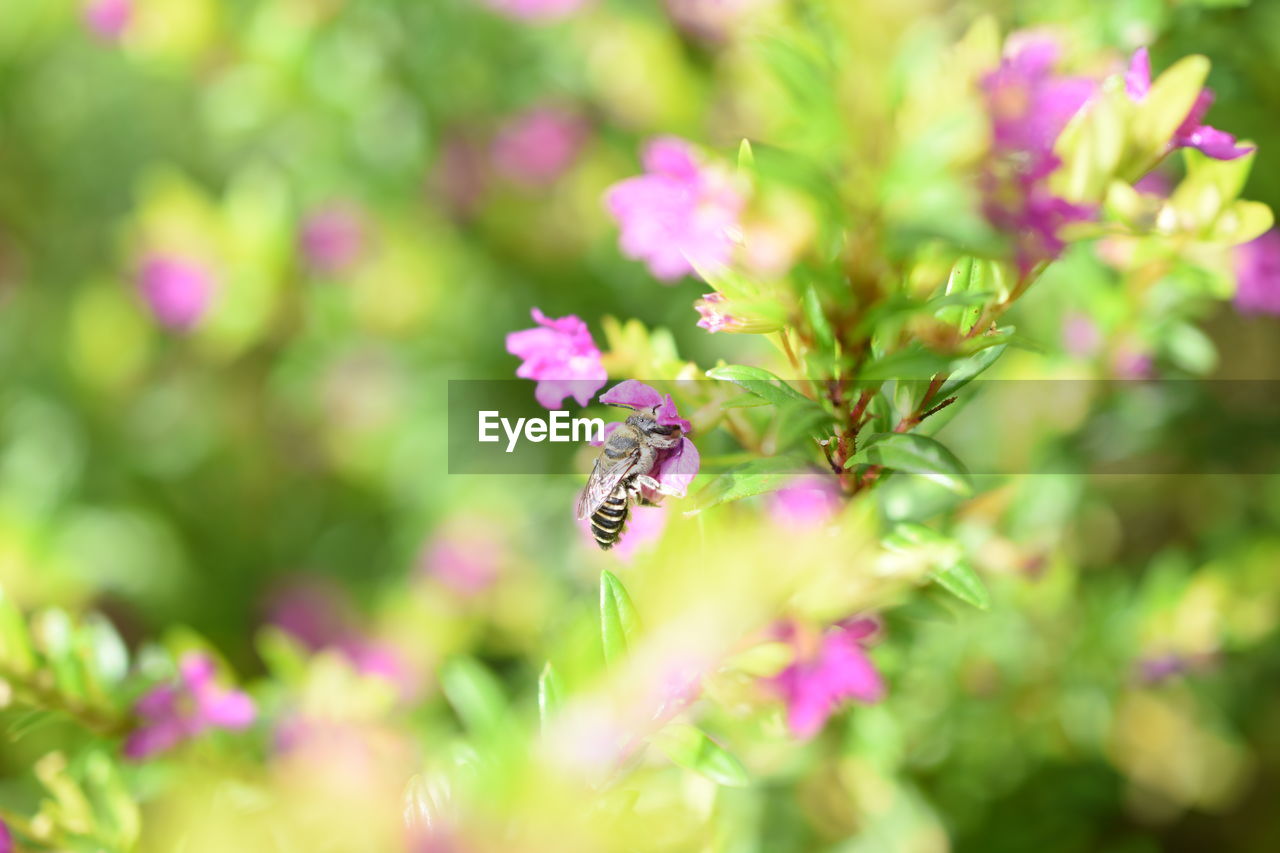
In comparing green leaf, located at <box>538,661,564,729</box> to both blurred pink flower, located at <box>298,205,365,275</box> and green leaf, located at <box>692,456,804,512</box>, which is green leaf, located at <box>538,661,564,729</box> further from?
blurred pink flower, located at <box>298,205,365,275</box>

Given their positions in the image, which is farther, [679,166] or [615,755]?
[679,166]

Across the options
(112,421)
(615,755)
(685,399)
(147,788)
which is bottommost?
(112,421)

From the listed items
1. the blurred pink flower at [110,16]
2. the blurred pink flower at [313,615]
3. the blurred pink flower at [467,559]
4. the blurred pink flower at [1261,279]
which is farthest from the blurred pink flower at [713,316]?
the blurred pink flower at [313,615]

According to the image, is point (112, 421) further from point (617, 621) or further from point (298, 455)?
point (617, 621)

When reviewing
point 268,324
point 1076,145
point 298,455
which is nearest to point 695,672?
point 1076,145

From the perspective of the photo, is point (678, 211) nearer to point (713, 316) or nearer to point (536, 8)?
point (713, 316)

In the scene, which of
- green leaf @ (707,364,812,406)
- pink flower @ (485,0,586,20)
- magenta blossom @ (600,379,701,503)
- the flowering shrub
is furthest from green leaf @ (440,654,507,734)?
pink flower @ (485,0,586,20)
